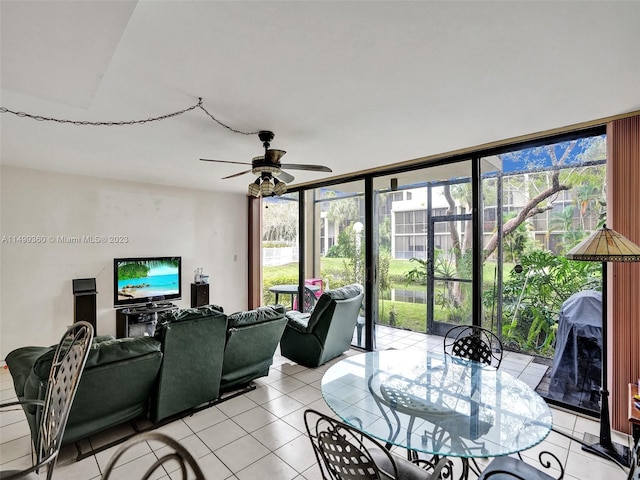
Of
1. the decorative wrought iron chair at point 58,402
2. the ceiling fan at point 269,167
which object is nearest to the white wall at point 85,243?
the ceiling fan at point 269,167

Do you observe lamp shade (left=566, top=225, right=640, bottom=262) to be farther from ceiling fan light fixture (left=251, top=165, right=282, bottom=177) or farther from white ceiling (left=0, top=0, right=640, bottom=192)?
ceiling fan light fixture (left=251, top=165, right=282, bottom=177)

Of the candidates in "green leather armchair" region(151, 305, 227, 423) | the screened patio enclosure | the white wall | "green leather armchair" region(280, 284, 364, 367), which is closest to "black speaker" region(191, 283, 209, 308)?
the white wall

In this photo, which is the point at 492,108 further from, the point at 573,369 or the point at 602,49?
the point at 573,369

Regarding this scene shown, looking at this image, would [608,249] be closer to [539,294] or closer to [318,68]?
[539,294]

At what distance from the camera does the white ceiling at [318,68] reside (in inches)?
55.1

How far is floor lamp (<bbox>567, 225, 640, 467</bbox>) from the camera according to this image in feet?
6.64

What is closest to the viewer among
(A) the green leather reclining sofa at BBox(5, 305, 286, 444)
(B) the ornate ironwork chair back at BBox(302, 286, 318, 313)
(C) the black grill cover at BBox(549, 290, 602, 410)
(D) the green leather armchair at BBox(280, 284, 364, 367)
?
(A) the green leather reclining sofa at BBox(5, 305, 286, 444)

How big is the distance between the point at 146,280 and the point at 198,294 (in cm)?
84

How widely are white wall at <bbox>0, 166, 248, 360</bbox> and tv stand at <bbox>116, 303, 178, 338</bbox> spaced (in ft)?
0.61

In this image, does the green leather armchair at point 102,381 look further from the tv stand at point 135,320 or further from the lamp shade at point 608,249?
the lamp shade at point 608,249

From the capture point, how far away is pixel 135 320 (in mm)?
4801

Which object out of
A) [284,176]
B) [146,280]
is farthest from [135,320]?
[284,176]

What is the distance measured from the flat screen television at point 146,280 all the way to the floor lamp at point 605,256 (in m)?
5.28

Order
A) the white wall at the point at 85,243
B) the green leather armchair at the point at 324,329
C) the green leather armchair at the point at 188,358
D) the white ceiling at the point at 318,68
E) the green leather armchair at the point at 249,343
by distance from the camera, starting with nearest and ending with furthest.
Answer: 1. the white ceiling at the point at 318,68
2. the green leather armchair at the point at 188,358
3. the green leather armchair at the point at 249,343
4. the green leather armchair at the point at 324,329
5. the white wall at the point at 85,243
